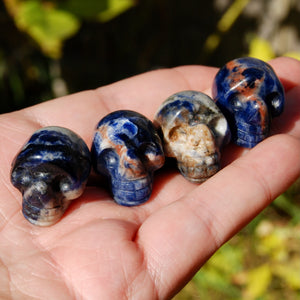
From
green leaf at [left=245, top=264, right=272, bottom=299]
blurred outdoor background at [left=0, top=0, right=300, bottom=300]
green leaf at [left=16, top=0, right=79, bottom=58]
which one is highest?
green leaf at [left=16, top=0, right=79, bottom=58]

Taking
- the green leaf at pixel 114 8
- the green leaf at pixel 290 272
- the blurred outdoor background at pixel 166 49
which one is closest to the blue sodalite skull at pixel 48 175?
the blurred outdoor background at pixel 166 49

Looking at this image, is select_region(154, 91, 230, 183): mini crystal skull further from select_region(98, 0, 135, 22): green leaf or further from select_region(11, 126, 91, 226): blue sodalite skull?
select_region(98, 0, 135, 22): green leaf

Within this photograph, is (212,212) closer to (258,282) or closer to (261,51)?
(258,282)

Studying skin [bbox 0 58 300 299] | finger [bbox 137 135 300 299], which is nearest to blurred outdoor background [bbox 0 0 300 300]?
skin [bbox 0 58 300 299]

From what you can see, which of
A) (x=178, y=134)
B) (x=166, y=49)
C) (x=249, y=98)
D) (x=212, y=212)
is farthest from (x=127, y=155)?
(x=166, y=49)

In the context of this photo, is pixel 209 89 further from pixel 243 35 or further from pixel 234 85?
pixel 243 35

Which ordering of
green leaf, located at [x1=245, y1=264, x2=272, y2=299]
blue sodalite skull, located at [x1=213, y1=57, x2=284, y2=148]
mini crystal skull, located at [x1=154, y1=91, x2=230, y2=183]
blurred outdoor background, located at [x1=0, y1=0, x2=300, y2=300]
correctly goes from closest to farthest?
mini crystal skull, located at [x1=154, y1=91, x2=230, y2=183] < blue sodalite skull, located at [x1=213, y1=57, x2=284, y2=148] < green leaf, located at [x1=245, y1=264, x2=272, y2=299] < blurred outdoor background, located at [x1=0, y1=0, x2=300, y2=300]

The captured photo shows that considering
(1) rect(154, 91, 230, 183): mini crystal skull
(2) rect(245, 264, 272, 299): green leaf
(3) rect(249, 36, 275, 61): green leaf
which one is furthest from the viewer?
(3) rect(249, 36, 275, 61): green leaf

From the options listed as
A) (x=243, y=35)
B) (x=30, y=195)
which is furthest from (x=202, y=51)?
(x=30, y=195)
